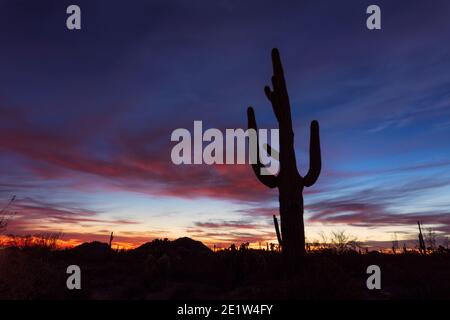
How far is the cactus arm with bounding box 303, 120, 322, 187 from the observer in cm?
1046

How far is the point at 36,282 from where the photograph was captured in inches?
354

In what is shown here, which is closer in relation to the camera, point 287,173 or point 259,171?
point 287,173

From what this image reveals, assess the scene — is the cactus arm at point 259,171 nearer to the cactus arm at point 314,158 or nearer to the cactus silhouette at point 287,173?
the cactus silhouette at point 287,173

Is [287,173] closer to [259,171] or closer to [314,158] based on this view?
[259,171]

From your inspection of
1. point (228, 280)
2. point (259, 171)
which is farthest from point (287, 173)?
point (228, 280)

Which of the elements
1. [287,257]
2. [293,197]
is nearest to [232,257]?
[287,257]

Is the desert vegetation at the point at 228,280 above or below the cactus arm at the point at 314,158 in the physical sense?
below

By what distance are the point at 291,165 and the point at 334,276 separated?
323cm

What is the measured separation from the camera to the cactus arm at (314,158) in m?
10.5

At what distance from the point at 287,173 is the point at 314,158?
1.03 m

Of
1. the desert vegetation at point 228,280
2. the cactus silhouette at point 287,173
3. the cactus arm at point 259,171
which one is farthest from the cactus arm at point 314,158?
the desert vegetation at point 228,280

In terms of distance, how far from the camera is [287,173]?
10.2 m

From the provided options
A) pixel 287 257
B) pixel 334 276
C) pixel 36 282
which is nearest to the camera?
pixel 334 276
